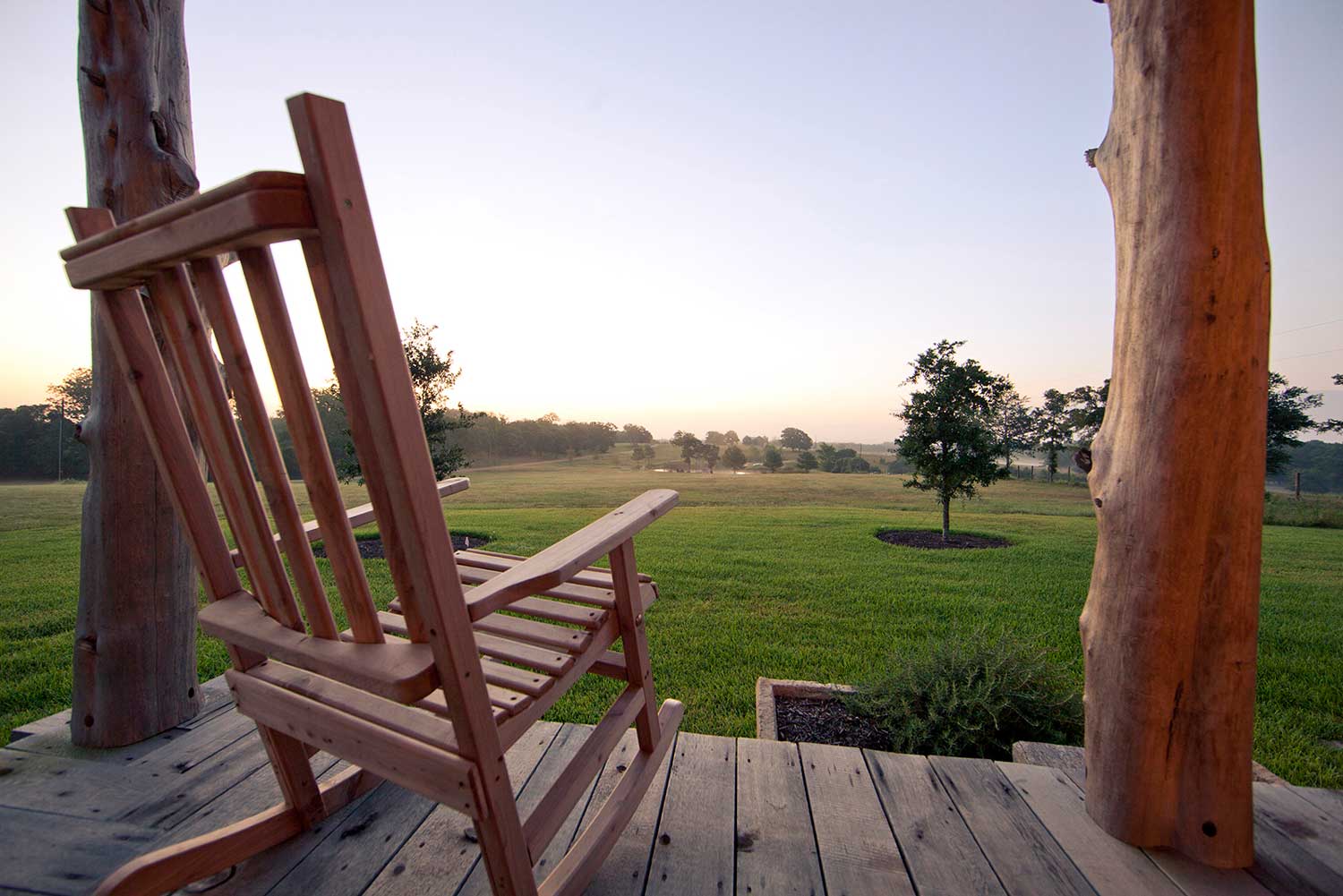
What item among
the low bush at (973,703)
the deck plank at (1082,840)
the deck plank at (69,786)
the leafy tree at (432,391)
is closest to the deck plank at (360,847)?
the deck plank at (69,786)

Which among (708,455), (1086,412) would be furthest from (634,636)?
(708,455)

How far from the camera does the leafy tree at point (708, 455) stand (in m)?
24.1

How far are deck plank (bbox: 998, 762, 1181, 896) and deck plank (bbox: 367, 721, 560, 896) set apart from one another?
1.31 m

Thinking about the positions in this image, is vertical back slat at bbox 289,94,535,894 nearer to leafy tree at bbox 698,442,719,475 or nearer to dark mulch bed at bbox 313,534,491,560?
dark mulch bed at bbox 313,534,491,560

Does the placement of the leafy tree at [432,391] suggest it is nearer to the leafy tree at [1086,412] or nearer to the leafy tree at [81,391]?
the leafy tree at [81,391]

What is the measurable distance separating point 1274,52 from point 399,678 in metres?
2.15

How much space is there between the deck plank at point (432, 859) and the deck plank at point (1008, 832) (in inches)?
44.6

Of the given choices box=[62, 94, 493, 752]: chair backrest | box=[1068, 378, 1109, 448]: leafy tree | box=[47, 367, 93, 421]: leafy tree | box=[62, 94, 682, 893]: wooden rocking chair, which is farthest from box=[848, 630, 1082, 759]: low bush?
box=[1068, 378, 1109, 448]: leafy tree

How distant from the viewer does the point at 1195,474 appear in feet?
Answer: 3.97

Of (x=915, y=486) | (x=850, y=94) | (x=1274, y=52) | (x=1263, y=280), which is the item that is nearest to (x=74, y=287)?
(x=1263, y=280)

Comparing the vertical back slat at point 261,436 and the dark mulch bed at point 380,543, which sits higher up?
the vertical back slat at point 261,436

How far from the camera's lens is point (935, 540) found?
734 centimetres

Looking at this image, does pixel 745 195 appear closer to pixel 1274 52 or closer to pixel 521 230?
pixel 521 230

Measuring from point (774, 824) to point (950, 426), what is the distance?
6.96 meters
